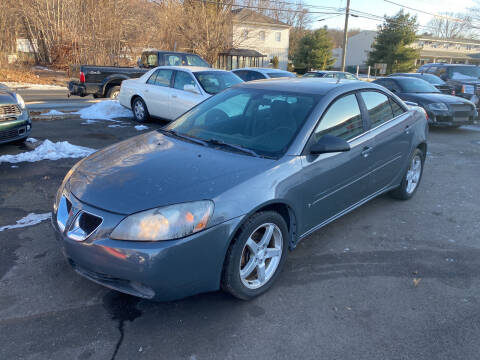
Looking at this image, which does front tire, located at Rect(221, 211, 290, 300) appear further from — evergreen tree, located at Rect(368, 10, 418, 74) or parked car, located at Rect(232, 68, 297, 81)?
evergreen tree, located at Rect(368, 10, 418, 74)

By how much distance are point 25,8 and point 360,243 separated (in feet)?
111

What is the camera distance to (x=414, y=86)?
1152 centimetres

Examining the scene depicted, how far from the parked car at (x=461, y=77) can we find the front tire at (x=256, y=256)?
13.3 m

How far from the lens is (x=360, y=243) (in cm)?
392

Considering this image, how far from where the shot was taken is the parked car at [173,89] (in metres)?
8.81

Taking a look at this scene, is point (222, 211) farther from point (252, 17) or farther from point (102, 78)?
point (252, 17)

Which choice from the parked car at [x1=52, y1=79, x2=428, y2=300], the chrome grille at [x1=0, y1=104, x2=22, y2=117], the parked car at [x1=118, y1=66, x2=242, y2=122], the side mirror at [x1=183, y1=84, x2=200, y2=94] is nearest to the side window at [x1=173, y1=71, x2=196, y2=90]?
the parked car at [x1=118, y1=66, x2=242, y2=122]

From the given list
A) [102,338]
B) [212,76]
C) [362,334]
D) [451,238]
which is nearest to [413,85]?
[212,76]

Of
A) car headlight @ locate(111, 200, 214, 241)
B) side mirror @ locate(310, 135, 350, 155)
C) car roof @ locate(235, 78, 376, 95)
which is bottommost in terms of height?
car headlight @ locate(111, 200, 214, 241)

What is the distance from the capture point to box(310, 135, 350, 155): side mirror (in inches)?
125

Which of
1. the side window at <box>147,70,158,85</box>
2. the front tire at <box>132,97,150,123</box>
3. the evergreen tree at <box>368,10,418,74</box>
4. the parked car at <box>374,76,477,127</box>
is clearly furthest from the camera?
the evergreen tree at <box>368,10,418,74</box>

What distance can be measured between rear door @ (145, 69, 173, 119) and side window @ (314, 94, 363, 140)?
615cm

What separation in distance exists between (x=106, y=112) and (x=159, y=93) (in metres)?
2.48

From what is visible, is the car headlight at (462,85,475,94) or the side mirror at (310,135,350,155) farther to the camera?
the car headlight at (462,85,475,94)
